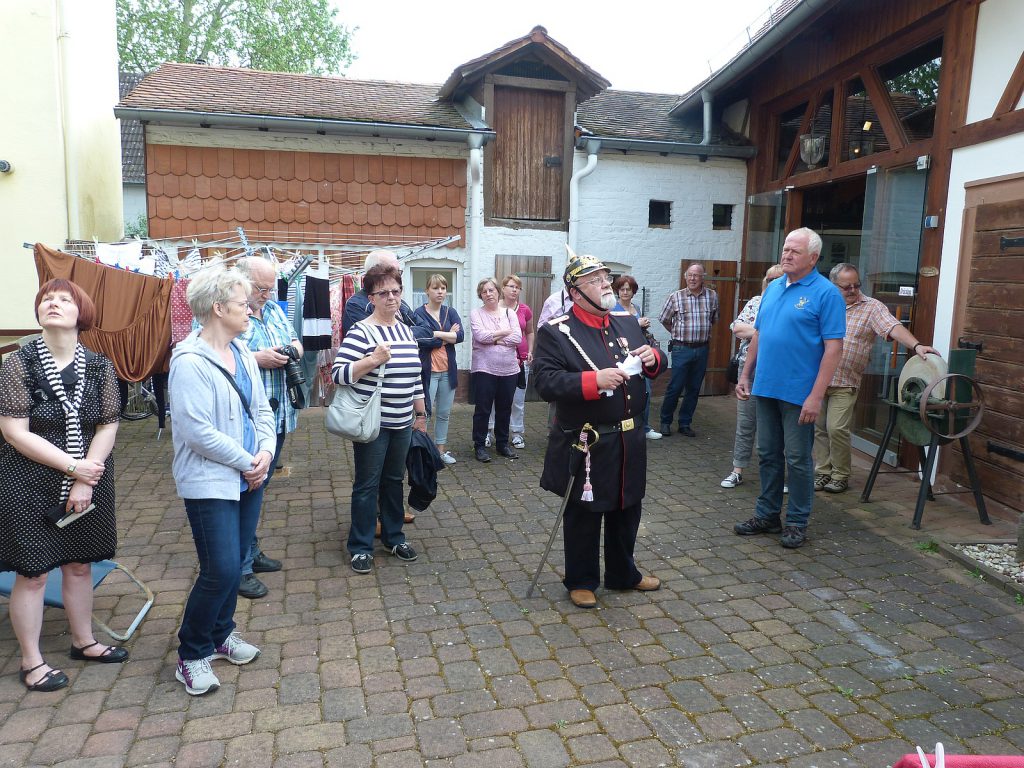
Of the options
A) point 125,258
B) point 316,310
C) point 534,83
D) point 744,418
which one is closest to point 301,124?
point 125,258

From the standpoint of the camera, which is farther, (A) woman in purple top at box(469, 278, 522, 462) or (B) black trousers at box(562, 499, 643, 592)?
(A) woman in purple top at box(469, 278, 522, 462)

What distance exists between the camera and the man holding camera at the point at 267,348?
13.4 feet

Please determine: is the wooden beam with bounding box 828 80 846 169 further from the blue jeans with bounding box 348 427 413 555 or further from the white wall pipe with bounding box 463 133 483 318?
the blue jeans with bounding box 348 427 413 555

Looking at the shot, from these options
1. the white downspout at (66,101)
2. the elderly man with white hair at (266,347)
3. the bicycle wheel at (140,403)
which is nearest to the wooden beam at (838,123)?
the elderly man with white hair at (266,347)

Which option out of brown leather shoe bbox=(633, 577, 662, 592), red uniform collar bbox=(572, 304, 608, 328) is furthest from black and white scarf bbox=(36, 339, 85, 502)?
brown leather shoe bbox=(633, 577, 662, 592)

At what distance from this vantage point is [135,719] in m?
3.00

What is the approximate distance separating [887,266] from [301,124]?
683 cm

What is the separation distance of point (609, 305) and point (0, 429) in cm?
277

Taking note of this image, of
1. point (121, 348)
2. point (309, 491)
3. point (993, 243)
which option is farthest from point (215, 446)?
point (993, 243)

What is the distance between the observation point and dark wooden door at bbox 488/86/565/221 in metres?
10.2

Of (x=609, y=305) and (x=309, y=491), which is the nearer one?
(x=609, y=305)

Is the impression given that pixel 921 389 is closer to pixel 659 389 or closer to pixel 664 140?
pixel 659 389

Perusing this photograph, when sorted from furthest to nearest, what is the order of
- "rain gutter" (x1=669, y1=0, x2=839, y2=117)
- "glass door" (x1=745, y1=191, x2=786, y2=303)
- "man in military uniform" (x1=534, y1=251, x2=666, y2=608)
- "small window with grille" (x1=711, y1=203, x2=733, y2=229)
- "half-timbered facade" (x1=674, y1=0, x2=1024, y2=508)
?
"small window with grille" (x1=711, y1=203, x2=733, y2=229)
"glass door" (x1=745, y1=191, x2=786, y2=303)
"rain gutter" (x1=669, y1=0, x2=839, y2=117)
"half-timbered facade" (x1=674, y1=0, x2=1024, y2=508)
"man in military uniform" (x1=534, y1=251, x2=666, y2=608)

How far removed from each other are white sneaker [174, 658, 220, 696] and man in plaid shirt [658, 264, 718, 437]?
5929 mm
